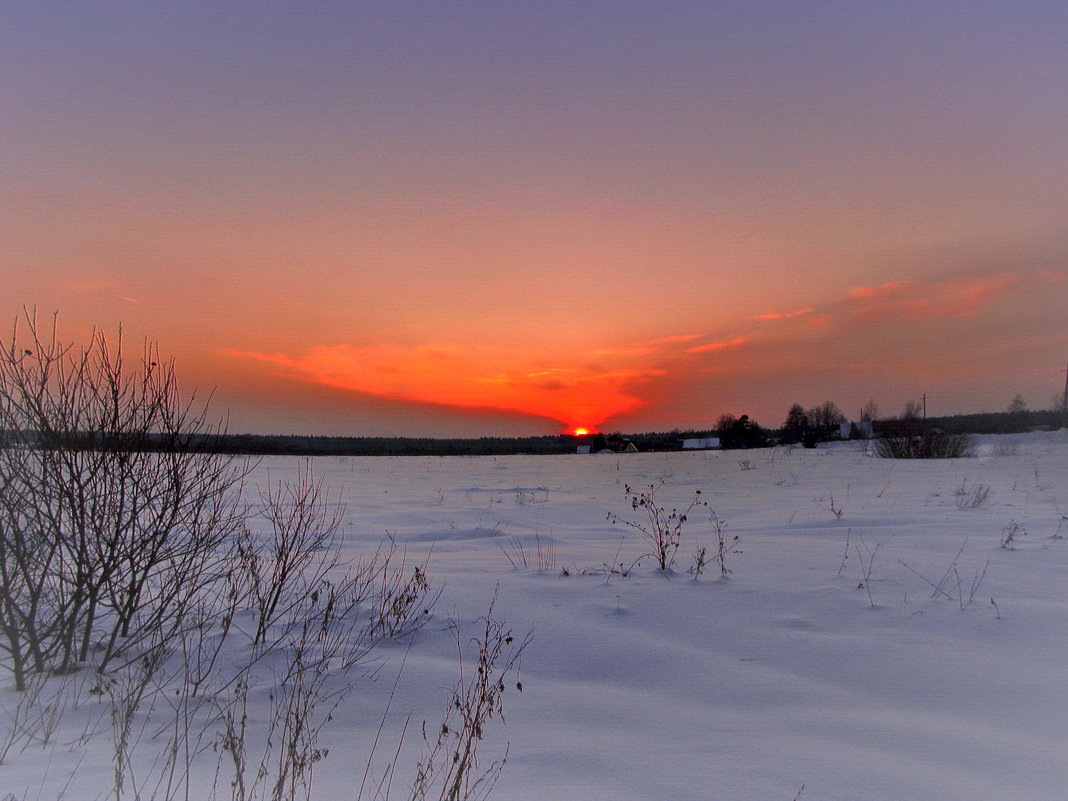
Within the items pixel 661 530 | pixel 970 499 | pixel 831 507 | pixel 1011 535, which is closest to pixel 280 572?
pixel 661 530

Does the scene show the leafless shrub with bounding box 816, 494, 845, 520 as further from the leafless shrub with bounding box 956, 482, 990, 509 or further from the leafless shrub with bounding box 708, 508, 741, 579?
the leafless shrub with bounding box 708, 508, 741, 579

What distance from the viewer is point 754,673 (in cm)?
376

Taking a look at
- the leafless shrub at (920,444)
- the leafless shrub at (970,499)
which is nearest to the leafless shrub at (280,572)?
the leafless shrub at (970,499)

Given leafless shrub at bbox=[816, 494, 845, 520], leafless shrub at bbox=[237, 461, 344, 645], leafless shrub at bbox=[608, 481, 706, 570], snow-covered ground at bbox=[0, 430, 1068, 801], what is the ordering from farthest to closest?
1. leafless shrub at bbox=[816, 494, 845, 520]
2. leafless shrub at bbox=[608, 481, 706, 570]
3. leafless shrub at bbox=[237, 461, 344, 645]
4. snow-covered ground at bbox=[0, 430, 1068, 801]

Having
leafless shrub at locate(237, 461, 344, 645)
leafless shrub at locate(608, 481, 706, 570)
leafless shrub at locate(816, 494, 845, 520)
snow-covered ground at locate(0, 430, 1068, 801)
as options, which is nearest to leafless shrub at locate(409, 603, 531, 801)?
snow-covered ground at locate(0, 430, 1068, 801)

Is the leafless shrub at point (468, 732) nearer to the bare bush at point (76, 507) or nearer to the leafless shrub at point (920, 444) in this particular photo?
the bare bush at point (76, 507)

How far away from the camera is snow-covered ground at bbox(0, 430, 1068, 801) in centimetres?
263

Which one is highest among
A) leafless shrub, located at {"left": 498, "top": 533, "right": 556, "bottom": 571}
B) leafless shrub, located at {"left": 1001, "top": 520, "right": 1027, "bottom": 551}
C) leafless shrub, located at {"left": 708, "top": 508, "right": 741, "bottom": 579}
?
leafless shrub, located at {"left": 1001, "top": 520, "right": 1027, "bottom": 551}

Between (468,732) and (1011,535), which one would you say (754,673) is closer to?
(468,732)

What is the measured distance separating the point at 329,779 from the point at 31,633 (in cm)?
217

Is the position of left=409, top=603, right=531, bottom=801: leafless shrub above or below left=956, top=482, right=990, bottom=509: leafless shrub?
below

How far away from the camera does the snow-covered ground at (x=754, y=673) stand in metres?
2.63

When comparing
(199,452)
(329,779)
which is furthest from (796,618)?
(199,452)

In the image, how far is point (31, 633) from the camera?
139 inches
